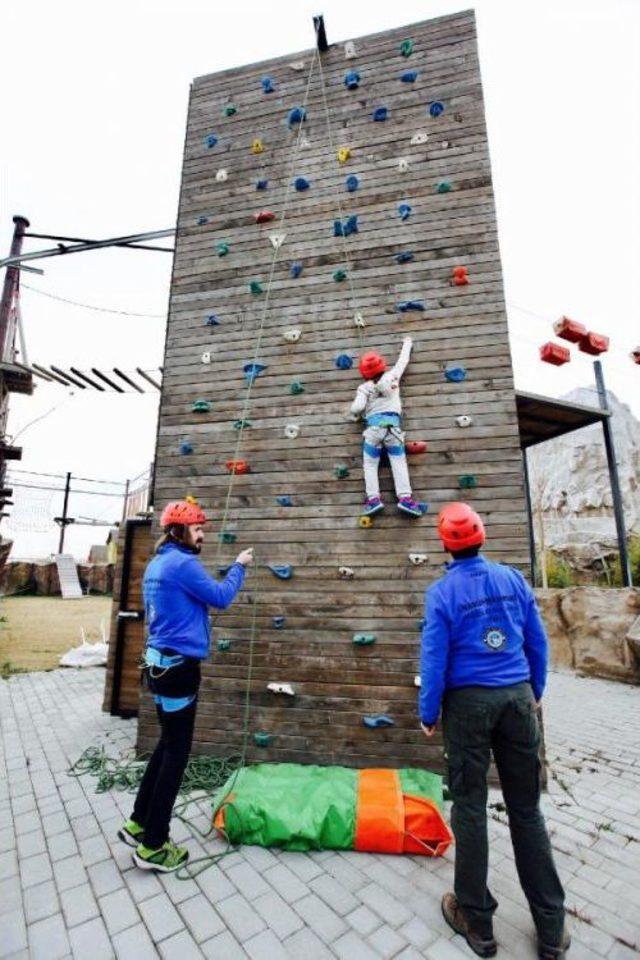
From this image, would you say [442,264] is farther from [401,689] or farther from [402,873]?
[402,873]

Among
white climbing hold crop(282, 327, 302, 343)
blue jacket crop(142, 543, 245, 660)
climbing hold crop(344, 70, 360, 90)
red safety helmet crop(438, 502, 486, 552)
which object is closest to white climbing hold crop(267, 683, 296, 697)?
blue jacket crop(142, 543, 245, 660)

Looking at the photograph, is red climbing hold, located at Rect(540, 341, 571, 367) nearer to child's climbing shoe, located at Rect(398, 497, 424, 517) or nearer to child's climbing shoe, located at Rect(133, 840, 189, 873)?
child's climbing shoe, located at Rect(398, 497, 424, 517)

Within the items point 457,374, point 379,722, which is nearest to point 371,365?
point 457,374

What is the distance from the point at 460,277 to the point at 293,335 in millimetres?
1920

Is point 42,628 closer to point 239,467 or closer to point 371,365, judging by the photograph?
point 239,467

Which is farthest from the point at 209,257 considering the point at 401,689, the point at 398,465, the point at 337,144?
the point at 401,689

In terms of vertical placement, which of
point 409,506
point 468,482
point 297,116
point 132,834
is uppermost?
point 297,116

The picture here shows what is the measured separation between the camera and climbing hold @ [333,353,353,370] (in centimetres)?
503

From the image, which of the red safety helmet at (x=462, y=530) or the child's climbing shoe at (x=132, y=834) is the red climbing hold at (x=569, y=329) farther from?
the child's climbing shoe at (x=132, y=834)

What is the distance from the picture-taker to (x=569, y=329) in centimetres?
641

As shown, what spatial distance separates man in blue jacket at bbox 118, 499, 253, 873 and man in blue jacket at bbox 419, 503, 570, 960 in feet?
4.56

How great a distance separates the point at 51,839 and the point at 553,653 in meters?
9.34

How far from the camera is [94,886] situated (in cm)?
274

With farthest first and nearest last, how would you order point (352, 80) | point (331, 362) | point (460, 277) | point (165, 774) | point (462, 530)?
point (352, 80) → point (331, 362) → point (460, 277) → point (165, 774) → point (462, 530)
